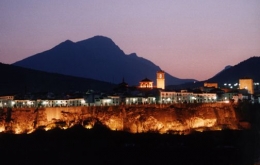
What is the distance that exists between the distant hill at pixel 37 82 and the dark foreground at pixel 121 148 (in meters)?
32.0

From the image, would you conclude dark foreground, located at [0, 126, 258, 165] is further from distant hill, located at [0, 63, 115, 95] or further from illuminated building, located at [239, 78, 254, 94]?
distant hill, located at [0, 63, 115, 95]

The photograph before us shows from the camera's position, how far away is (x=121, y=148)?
3562 cm

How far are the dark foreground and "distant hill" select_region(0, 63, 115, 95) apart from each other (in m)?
32.0

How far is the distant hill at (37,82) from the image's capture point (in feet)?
234

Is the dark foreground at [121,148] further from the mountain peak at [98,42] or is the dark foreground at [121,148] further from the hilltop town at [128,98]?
the mountain peak at [98,42]

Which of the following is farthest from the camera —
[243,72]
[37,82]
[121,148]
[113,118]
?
[243,72]

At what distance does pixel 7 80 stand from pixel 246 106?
39360 millimetres

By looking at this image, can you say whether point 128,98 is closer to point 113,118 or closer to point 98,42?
point 113,118

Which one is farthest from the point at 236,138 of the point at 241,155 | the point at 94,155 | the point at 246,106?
the point at 94,155

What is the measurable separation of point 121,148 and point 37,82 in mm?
43764

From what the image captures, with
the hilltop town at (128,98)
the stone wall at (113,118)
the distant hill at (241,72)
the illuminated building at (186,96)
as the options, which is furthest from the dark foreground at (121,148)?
the distant hill at (241,72)

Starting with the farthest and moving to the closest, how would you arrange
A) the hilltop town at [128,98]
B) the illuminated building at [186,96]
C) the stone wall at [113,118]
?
1. the illuminated building at [186,96]
2. the hilltop town at [128,98]
3. the stone wall at [113,118]

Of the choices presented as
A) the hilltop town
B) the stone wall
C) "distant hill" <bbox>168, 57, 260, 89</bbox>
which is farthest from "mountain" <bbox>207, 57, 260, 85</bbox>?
the stone wall

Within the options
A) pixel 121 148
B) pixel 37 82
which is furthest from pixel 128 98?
pixel 37 82
